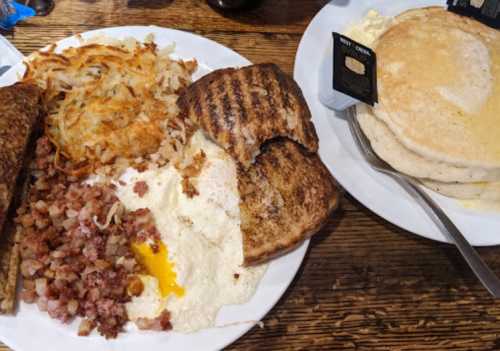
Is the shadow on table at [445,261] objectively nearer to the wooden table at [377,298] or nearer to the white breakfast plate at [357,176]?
the wooden table at [377,298]

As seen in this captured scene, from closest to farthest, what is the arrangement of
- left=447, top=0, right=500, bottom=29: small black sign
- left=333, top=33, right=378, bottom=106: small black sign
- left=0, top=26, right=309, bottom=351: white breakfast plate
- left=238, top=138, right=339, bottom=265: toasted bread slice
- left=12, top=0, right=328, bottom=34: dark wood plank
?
left=0, top=26, right=309, bottom=351: white breakfast plate
left=238, top=138, right=339, bottom=265: toasted bread slice
left=333, top=33, right=378, bottom=106: small black sign
left=447, top=0, right=500, bottom=29: small black sign
left=12, top=0, right=328, bottom=34: dark wood plank

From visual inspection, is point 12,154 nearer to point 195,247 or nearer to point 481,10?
point 195,247

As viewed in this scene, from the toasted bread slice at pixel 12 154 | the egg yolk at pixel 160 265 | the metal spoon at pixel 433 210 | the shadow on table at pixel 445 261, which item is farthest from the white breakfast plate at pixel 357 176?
the toasted bread slice at pixel 12 154

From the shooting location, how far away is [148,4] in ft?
10.2

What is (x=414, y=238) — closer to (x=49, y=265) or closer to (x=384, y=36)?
(x=384, y=36)

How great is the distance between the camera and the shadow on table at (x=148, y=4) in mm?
3096

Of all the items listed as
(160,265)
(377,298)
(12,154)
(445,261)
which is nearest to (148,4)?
(12,154)

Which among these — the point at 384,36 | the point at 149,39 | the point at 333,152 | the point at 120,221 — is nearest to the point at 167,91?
the point at 149,39

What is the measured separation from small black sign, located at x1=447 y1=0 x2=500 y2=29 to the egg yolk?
221cm

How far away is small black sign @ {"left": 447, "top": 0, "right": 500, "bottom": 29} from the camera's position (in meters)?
2.60

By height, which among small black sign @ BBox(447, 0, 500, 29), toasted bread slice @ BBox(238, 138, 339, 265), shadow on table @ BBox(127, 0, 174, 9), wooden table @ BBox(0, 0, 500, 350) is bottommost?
wooden table @ BBox(0, 0, 500, 350)

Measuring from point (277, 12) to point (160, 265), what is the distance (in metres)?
2.00

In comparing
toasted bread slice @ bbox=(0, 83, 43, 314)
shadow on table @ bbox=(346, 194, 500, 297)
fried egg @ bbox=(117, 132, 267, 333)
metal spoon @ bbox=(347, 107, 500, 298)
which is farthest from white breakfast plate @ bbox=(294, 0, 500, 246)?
toasted bread slice @ bbox=(0, 83, 43, 314)

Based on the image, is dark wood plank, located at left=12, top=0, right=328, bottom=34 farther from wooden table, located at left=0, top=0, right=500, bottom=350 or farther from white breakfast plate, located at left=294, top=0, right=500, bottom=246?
wooden table, located at left=0, top=0, right=500, bottom=350
